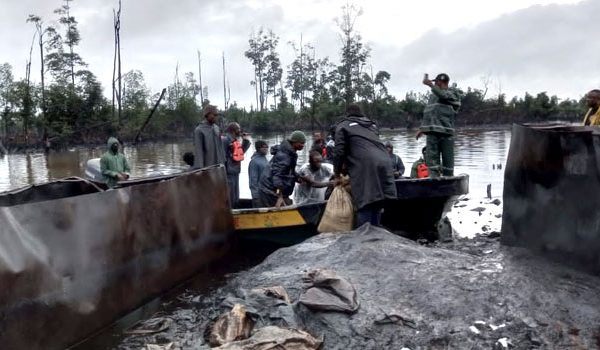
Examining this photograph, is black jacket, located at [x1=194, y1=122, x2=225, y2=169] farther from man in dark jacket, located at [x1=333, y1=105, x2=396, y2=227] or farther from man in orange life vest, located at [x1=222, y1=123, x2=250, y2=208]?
man in dark jacket, located at [x1=333, y1=105, x2=396, y2=227]

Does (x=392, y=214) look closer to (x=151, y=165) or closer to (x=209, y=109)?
(x=209, y=109)

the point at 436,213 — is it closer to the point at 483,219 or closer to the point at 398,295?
the point at 483,219

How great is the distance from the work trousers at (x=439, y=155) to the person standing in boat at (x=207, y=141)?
9.84 feet

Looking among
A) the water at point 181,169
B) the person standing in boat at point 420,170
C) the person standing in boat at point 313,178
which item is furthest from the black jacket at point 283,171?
the person standing in boat at point 420,170

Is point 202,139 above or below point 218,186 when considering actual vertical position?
above

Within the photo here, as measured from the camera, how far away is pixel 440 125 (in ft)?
27.9

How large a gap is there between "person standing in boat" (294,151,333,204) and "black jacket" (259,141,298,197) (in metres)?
0.16

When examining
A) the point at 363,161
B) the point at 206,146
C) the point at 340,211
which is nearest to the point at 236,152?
the point at 206,146

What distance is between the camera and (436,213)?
8.29 meters

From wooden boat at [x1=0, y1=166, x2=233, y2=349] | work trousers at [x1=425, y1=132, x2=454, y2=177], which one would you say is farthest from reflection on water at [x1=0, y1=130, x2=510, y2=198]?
wooden boat at [x1=0, y1=166, x2=233, y2=349]

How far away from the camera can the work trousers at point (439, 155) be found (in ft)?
28.4

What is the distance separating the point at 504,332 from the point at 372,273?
126 centimetres

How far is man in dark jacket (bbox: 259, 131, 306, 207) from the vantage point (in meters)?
7.83

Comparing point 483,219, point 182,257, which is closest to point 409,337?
point 182,257
